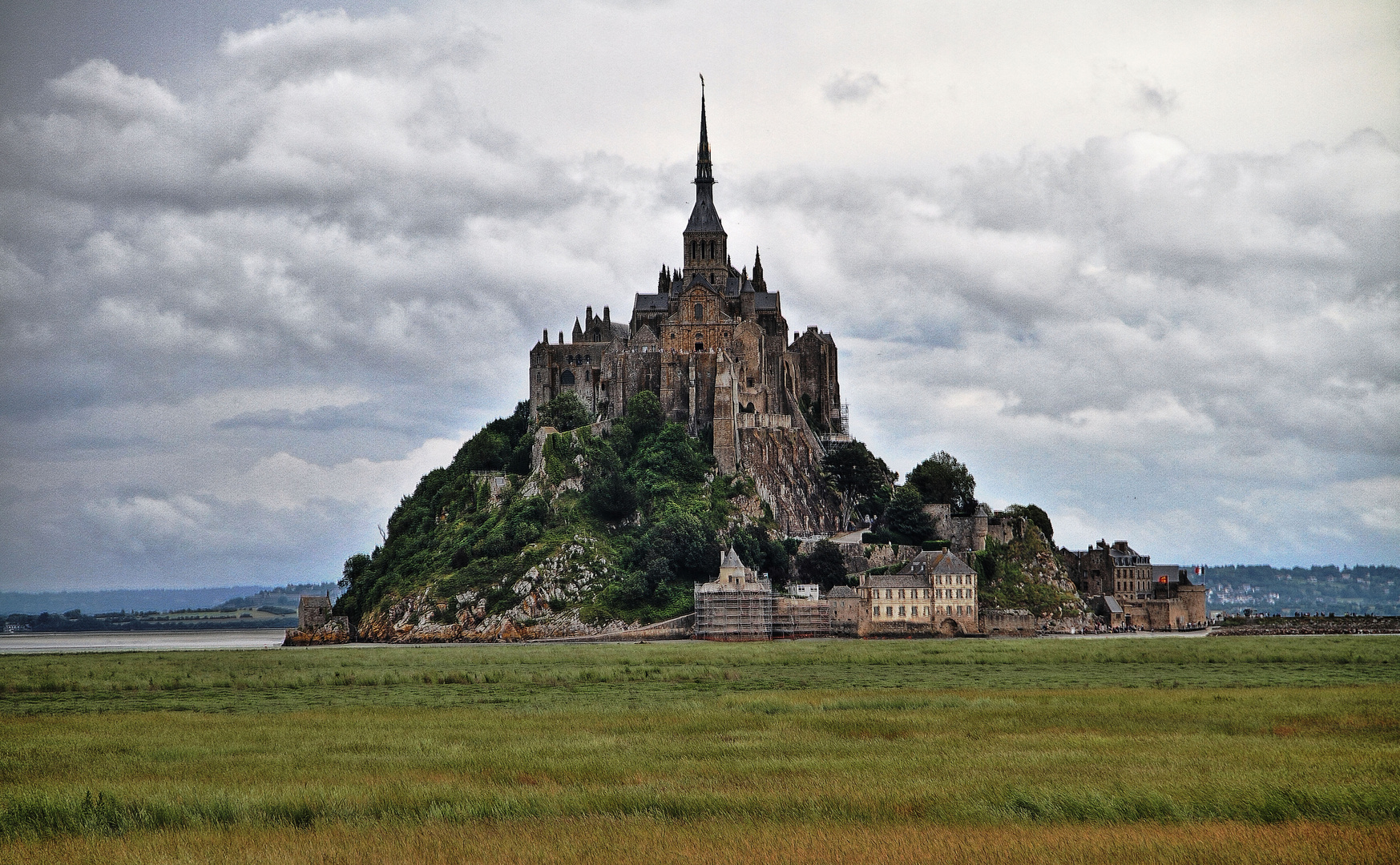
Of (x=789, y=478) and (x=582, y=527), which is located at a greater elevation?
(x=789, y=478)

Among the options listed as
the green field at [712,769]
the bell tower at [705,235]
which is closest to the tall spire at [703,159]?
the bell tower at [705,235]

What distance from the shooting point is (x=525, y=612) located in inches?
4350

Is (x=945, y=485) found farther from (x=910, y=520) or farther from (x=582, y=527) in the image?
(x=582, y=527)

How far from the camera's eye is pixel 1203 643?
93.2 metres

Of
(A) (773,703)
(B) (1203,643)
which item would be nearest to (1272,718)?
(A) (773,703)

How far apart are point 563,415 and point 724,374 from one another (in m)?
15.4

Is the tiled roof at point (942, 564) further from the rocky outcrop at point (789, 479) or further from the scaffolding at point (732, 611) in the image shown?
the rocky outcrop at point (789, 479)

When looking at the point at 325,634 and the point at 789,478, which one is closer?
the point at 325,634

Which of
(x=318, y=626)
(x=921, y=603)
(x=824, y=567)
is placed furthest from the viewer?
(x=318, y=626)

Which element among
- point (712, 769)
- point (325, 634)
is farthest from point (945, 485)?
point (712, 769)

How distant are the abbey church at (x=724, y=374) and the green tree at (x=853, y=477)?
182 centimetres

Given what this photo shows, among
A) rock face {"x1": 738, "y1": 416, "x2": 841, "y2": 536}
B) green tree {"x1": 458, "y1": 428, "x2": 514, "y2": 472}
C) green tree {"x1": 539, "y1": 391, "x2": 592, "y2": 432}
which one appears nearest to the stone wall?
rock face {"x1": 738, "y1": 416, "x2": 841, "y2": 536}

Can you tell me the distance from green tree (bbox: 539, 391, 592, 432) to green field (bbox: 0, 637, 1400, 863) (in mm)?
66858

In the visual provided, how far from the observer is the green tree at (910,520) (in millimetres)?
123875
